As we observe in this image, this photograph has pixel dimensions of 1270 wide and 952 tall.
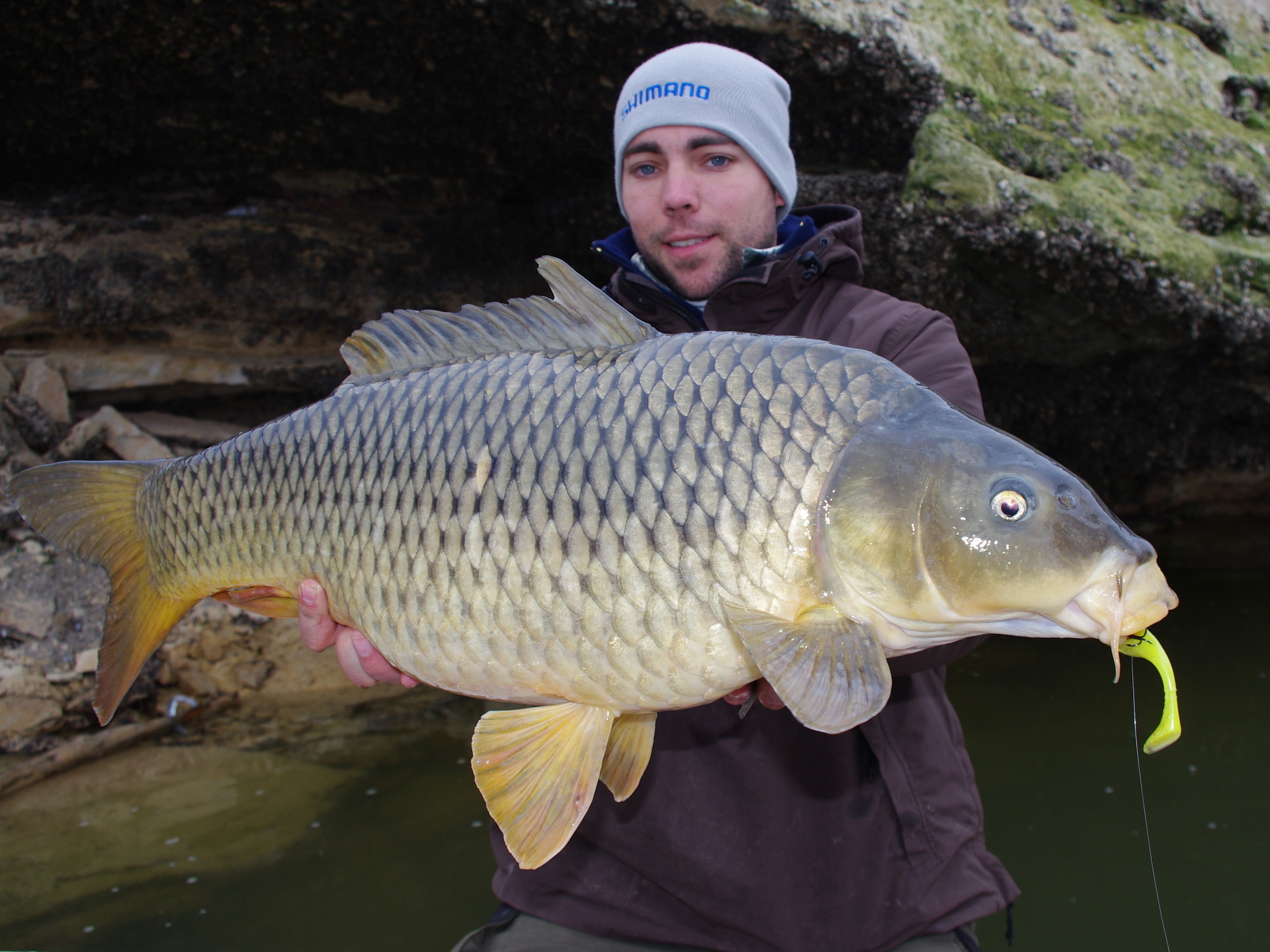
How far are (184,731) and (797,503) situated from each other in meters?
2.78

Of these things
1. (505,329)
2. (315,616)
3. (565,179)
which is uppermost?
(505,329)

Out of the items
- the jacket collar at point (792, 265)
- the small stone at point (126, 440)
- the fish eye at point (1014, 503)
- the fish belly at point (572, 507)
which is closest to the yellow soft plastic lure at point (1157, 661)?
the fish eye at point (1014, 503)

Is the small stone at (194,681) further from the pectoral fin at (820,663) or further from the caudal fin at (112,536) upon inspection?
the pectoral fin at (820,663)

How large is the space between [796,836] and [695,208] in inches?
44.6

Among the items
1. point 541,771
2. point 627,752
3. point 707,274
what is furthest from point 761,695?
point 707,274

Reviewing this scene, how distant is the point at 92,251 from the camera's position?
3613 millimetres

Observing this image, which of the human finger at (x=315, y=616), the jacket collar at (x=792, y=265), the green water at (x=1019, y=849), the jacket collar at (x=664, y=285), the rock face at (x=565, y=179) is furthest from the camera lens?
the rock face at (x=565, y=179)

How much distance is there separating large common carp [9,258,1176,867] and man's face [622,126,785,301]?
0.66 meters

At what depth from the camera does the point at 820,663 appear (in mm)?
988

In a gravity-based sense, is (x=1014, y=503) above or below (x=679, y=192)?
below

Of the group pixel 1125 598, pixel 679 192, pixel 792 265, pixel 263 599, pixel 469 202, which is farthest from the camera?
pixel 469 202

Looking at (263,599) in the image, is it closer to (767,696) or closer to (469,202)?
(767,696)

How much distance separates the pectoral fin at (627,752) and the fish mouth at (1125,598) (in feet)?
1.79

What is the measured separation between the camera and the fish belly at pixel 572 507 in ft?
3.42
